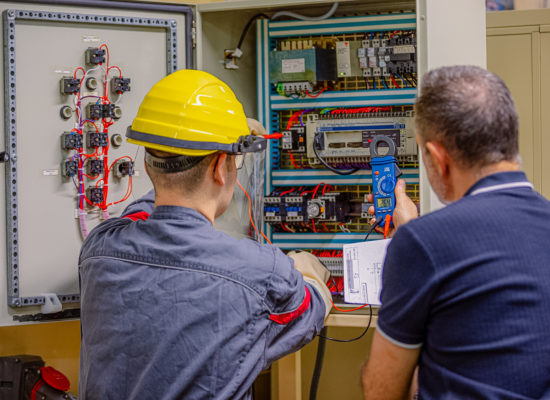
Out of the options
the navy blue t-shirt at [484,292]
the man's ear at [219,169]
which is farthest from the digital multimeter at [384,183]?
the navy blue t-shirt at [484,292]

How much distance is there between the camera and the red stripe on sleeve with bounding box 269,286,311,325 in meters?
1.42

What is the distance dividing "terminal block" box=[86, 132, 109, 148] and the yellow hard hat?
1.77ft

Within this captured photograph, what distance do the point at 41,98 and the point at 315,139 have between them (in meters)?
0.96

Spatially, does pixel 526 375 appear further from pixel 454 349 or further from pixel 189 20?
pixel 189 20

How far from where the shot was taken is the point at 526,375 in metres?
1.12

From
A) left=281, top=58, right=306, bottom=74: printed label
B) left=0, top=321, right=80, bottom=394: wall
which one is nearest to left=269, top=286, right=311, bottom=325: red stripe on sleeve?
left=281, top=58, right=306, bottom=74: printed label

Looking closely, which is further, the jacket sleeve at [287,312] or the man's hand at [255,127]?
the man's hand at [255,127]

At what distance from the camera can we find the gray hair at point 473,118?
3.95 feet

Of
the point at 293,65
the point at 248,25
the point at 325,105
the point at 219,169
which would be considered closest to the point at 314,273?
the point at 219,169

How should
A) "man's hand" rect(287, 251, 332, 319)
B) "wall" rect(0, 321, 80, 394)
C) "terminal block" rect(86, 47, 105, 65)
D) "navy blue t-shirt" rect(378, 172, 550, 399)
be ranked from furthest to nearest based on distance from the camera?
"wall" rect(0, 321, 80, 394) → "terminal block" rect(86, 47, 105, 65) → "man's hand" rect(287, 251, 332, 319) → "navy blue t-shirt" rect(378, 172, 550, 399)

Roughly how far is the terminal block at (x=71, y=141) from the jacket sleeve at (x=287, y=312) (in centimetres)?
89

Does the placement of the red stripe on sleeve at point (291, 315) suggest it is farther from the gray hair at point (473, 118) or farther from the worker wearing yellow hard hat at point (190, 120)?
the gray hair at point (473, 118)

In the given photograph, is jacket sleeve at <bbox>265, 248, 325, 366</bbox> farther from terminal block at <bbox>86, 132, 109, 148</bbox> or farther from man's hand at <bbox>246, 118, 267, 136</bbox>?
Result: terminal block at <bbox>86, 132, 109, 148</bbox>

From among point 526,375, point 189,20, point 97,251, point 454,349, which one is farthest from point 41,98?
point 526,375
